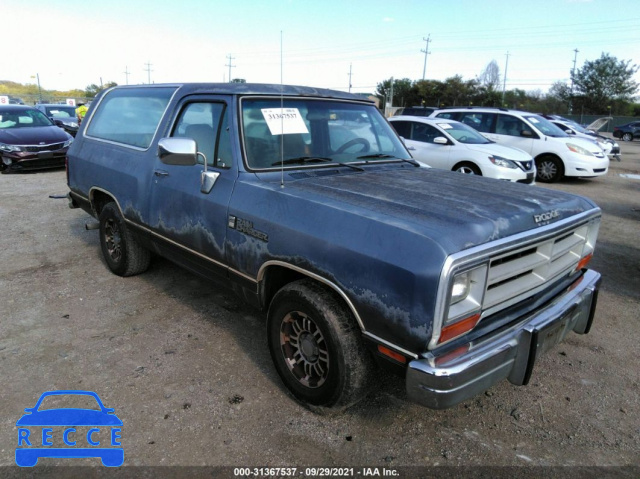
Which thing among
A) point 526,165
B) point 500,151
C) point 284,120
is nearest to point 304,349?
point 284,120

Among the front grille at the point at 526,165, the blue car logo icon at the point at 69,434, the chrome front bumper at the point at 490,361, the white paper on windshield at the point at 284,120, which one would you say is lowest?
the blue car logo icon at the point at 69,434

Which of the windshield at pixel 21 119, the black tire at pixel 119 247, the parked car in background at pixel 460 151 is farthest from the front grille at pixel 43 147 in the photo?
the parked car in background at pixel 460 151

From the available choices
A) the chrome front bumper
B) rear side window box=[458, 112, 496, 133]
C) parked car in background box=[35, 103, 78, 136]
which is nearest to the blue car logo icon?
the chrome front bumper

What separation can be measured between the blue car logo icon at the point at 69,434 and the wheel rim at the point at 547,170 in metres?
11.7

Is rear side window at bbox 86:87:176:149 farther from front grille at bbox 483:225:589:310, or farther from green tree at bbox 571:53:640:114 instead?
green tree at bbox 571:53:640:114

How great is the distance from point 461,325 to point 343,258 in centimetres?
66

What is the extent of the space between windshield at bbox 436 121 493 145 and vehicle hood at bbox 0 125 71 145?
9273 mm

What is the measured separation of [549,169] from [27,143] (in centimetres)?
1281

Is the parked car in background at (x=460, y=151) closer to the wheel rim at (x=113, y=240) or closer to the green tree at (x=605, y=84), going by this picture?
the wheel rim at (x=113, y=240)

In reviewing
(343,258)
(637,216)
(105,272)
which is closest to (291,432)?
(343,258)

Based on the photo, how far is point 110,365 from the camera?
3.32m

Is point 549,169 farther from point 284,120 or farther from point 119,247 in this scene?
point 119,247

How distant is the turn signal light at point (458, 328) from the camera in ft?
7.13

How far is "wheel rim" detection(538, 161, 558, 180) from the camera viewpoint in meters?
11.8
